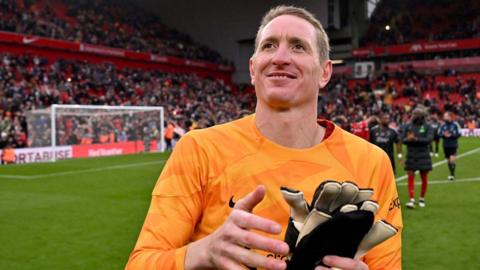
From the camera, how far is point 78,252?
664 centimetres

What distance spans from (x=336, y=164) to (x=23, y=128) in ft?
75.8

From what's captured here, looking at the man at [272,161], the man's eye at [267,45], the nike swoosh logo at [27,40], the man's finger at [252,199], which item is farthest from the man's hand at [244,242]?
the nike swoosh logo at [27,40]

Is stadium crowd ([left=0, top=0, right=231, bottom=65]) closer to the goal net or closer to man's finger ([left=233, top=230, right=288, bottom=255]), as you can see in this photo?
the goal net

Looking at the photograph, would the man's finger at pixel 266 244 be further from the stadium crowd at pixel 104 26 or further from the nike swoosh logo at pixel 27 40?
the nike swoosh logo at pixel 27 40

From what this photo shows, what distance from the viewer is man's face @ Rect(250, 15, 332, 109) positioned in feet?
6.66

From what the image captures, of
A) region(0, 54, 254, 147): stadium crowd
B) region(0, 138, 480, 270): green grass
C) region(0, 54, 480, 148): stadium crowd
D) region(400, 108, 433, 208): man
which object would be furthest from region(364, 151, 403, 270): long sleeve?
region(0, 54, 480, 148): stadium crowd

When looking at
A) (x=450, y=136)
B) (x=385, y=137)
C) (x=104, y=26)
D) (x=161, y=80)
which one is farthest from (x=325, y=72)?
(x=104, y=26)

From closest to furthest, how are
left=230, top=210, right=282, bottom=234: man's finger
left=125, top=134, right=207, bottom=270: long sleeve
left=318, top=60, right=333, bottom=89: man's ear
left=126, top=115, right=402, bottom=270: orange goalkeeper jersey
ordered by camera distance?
left=230, top=210, right=282, bottom=234: man's finger → left=125, top=134, right=207, bottom=270: long sleeve → left=126, top=115, right=402, bottom=270: orange goalkeeper jersey → left=318, top=60, right=333, bottom=89: man's ear

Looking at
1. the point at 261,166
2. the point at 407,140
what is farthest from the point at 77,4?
the point at 261,166

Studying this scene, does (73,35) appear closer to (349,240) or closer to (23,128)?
(23,128)

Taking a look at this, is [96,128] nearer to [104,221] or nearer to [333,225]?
[104,221]

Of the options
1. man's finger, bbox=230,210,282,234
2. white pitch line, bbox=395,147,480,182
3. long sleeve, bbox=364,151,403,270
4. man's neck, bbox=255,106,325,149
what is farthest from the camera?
white pitch line, bbox=395,147,480,182

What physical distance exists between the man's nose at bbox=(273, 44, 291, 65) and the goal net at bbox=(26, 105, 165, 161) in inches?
840

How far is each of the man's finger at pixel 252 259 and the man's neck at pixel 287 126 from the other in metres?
0.82
